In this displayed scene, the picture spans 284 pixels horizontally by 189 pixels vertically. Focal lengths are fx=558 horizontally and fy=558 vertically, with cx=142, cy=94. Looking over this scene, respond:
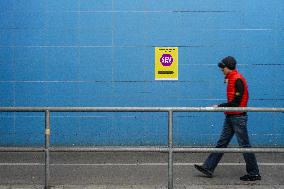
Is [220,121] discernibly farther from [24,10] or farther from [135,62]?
[24,10]

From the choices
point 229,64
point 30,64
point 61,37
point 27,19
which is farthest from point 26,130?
point 229,64

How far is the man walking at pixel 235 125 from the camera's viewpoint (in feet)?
25.5

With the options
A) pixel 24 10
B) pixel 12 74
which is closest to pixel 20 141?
pixel 12 74

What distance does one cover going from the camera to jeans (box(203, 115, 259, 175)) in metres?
7.76

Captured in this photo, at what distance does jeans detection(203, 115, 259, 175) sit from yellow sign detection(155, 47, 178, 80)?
2807 mm

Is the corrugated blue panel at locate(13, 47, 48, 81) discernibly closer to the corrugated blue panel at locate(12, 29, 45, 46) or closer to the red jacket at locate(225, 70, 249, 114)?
the corrugated blue panel at locate(12, 29, 45, 46)

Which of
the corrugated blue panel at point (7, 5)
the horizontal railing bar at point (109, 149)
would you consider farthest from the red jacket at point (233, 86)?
the corrugated blue panel at point (7, 5)

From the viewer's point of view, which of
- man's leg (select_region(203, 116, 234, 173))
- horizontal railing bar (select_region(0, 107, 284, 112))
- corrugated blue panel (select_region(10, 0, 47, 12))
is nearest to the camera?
horizontal railing bar (select_region(0, 107, 284, 112))

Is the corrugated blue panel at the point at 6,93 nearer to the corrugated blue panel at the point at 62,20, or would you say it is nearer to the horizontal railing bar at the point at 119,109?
the corrugated blue panel at the point at 62,20

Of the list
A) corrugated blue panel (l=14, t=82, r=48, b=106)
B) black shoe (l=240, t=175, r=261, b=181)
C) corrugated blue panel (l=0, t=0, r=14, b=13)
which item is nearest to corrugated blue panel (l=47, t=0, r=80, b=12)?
corrugated blue panel (l=0, t=0, r=14, b=13)

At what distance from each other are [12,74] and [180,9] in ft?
11.1

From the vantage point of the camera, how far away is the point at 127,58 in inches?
416

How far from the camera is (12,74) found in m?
10.5

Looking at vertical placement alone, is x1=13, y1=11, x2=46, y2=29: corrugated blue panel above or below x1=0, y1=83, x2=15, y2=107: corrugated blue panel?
above
